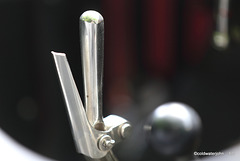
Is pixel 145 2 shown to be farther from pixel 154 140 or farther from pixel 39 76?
pixel 154 140

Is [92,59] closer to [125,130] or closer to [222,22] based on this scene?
[125,130]

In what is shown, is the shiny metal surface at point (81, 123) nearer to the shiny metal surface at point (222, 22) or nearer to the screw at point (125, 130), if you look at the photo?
the screw at point (125, 130)

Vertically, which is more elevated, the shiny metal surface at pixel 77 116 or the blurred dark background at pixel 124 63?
the shiny metal surface at pixel 77 116

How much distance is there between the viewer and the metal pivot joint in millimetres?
393

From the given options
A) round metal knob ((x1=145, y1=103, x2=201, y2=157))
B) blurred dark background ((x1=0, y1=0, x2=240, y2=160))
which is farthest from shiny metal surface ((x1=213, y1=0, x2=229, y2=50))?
round metal knob ((x1=145, y1=103, x2=201, y2=157))

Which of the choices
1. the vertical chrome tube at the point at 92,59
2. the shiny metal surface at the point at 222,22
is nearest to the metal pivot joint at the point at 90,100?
the vertical chrome tube at the point at 92,59

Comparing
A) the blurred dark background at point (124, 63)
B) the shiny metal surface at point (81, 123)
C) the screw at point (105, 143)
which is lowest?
the blurred dark background at point (124, 63)

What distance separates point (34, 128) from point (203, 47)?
64 cm

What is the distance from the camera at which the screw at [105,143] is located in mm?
429

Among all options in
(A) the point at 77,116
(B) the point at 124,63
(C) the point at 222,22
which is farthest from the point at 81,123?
(B) the point at 124,63

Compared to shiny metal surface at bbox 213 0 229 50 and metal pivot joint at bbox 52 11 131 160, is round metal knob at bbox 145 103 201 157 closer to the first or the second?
metal pivot joint at bbox 52 11 131 160

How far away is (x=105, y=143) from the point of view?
43cm

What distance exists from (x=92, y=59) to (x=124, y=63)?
4.15ft

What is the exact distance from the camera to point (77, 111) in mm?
400
